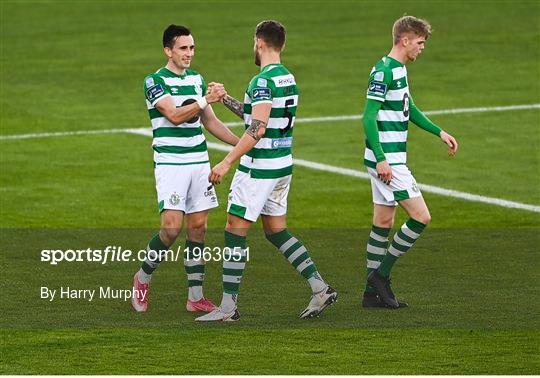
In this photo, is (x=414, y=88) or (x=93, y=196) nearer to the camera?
(x=93, y=196)

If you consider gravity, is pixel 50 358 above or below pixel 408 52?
below

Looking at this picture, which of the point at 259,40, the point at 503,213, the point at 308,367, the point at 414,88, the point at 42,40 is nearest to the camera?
the point at 308,367

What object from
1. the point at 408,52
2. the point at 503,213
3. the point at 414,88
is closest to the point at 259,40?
the point at 408,52

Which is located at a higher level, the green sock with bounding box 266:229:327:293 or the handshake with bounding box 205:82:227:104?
the handshake with bounding box 205:82:227:104

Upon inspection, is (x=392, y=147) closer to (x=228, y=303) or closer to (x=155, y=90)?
(x=228, y=303)

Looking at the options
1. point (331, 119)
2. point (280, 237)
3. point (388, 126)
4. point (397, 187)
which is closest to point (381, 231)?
point (397, 187)

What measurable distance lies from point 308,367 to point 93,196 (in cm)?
942

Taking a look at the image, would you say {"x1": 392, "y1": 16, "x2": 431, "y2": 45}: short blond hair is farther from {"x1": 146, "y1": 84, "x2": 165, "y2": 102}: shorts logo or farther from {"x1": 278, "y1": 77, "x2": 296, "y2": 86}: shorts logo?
{"x1": 146, "y1": 84, "x2": 165, "y2": 102}: shorts logo

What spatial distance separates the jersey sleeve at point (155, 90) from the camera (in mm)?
13562

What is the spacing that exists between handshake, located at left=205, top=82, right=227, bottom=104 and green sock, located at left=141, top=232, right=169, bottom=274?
4.42ft

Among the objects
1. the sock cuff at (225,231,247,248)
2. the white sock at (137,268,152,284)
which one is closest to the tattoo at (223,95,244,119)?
the sock cuff at (225,231,247,248)

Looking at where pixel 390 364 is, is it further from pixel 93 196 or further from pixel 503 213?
pixel 93 196

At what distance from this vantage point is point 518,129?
25734 millimetres

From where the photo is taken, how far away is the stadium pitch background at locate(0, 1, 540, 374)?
41.2 feet
